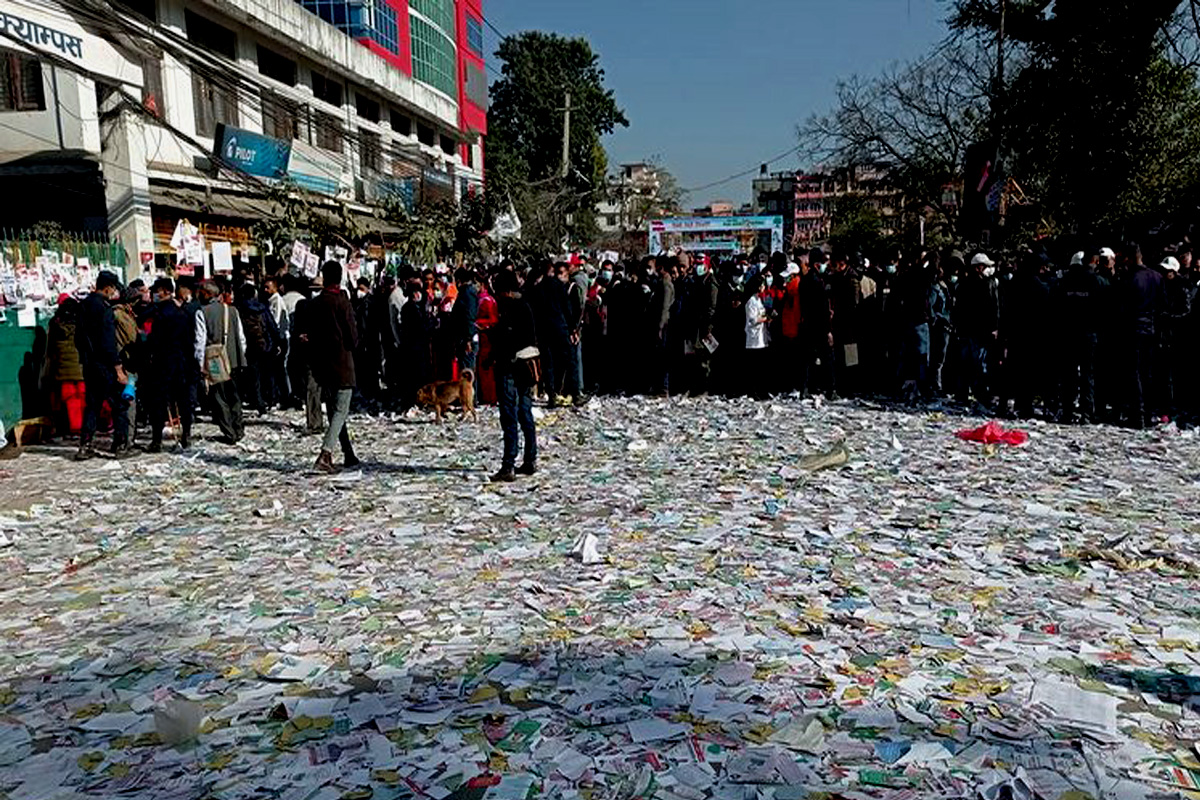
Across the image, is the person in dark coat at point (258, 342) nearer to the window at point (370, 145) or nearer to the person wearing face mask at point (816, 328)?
the window at point (370, 145)

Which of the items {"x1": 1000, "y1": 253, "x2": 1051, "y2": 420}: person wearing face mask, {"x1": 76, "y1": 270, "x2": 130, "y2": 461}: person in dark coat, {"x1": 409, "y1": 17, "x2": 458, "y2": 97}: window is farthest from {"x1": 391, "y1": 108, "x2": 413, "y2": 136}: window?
{"x1": 1000, "y1": 253, "x2": 1051, "y2": 420}: person wearing face mask

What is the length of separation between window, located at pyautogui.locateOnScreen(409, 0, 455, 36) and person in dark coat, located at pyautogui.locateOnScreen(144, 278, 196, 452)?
1274 inches

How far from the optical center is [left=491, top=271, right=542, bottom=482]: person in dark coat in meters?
8.17

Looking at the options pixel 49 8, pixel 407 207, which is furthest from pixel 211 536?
pixel 407 207

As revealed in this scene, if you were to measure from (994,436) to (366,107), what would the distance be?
31.1 metres

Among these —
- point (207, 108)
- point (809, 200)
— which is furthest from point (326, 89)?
point (809, 200)

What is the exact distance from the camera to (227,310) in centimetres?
1144

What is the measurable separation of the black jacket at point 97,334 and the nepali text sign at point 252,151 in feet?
45.6

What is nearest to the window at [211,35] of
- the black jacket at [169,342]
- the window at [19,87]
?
the window at [19,87]

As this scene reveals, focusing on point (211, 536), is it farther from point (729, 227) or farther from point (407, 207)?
point (729, 227)

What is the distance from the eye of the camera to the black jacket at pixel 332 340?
29.5ft

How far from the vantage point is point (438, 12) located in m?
42.1

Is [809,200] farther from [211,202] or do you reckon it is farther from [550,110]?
[211,202]

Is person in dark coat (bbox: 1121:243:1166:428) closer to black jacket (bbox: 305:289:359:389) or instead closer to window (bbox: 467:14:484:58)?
black jacket (bbox: 305:289:359:389)
